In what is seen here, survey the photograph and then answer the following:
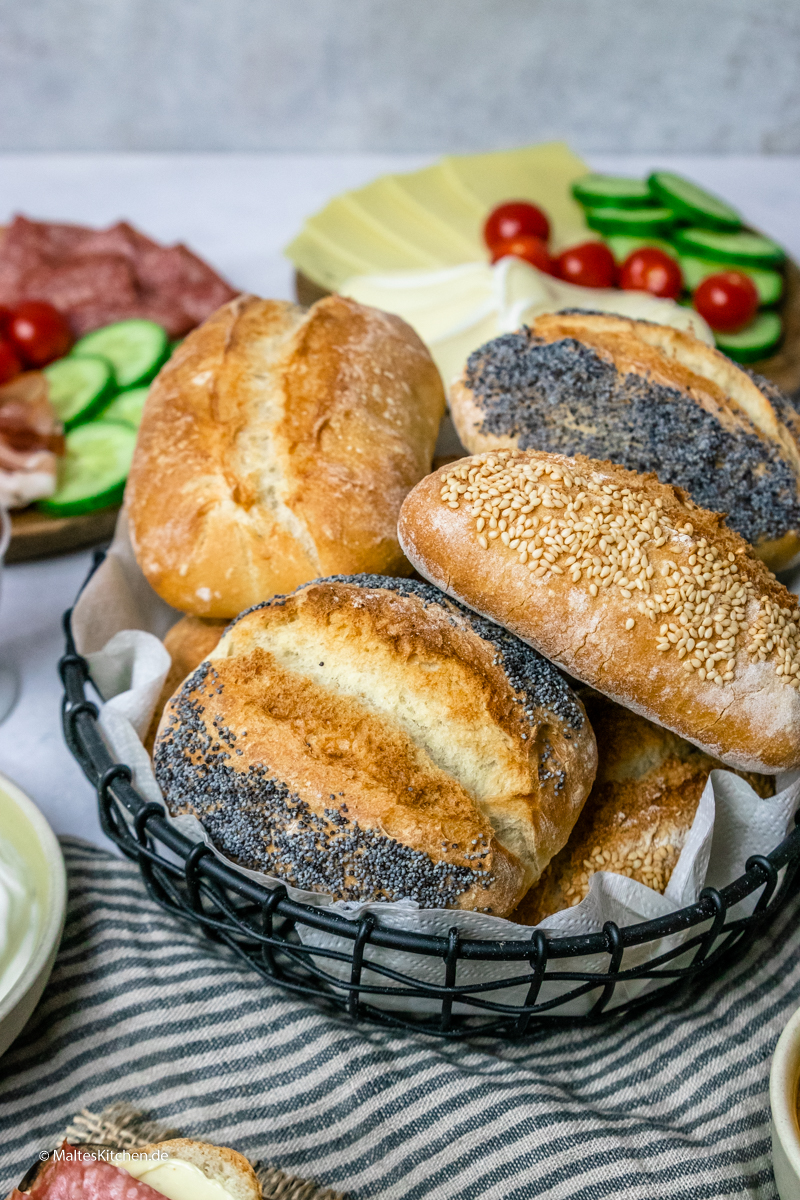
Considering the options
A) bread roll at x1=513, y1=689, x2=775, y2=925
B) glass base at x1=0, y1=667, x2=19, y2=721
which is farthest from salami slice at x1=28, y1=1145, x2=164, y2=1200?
glass base at x1=0, y1=667, x2=19, y2=721

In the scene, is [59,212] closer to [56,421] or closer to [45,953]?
[56,421]

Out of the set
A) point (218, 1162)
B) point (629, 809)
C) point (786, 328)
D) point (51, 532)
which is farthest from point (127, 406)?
point (218, 1162)

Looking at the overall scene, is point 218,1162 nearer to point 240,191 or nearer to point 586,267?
point 586,267

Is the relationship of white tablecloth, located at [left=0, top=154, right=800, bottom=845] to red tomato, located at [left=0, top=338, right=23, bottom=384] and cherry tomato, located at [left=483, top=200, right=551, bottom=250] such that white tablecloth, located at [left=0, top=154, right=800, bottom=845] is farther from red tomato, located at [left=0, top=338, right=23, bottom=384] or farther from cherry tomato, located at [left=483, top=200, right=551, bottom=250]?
red tomato, located at [left=0, top=338, right=23, bottom=384]

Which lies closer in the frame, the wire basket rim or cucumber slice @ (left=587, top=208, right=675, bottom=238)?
the wire basket rim

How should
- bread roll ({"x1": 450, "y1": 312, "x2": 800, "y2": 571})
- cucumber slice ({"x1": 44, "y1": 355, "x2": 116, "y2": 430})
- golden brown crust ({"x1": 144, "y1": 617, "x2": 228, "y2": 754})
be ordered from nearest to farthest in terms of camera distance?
golden brown crust ({"x1": 144, "y1": 617, "x2": 228, "y2": 754}), bread roll ({"x1": 450, "y1": 312, "x2": 800, "y2": 571}), cucumber slice ({"x1": 44, "y1": 355, "x2": 116, "y2": 430})

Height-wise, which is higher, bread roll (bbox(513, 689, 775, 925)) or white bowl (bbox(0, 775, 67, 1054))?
bread roll (bbox(513, 689, 775, 925))

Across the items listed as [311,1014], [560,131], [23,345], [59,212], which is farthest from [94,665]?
[560,131]
